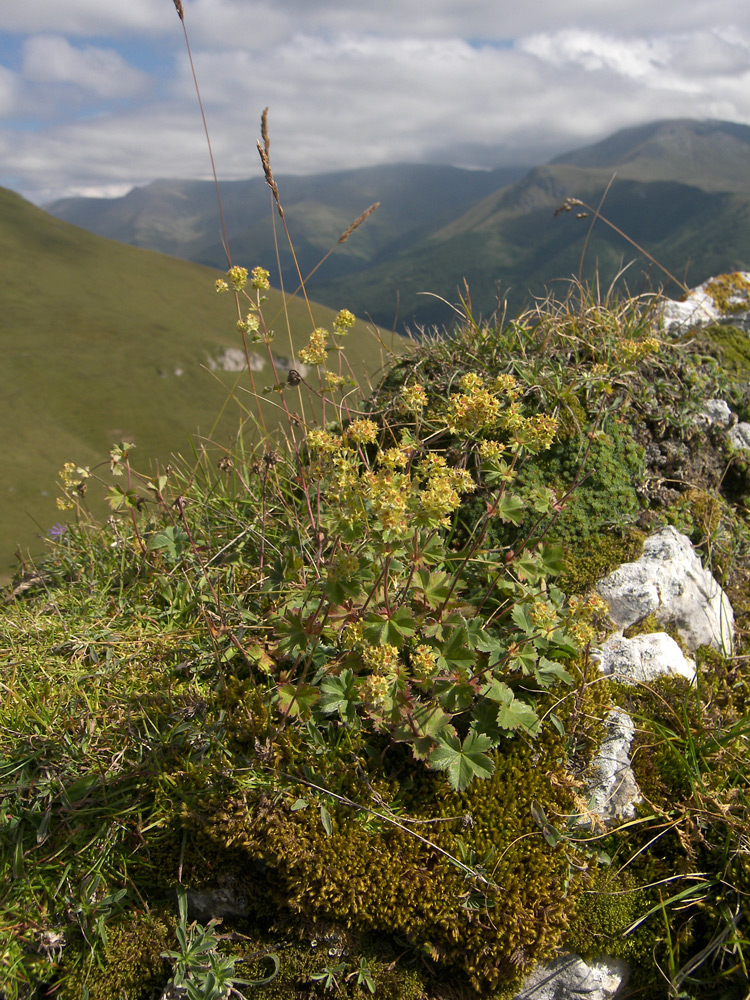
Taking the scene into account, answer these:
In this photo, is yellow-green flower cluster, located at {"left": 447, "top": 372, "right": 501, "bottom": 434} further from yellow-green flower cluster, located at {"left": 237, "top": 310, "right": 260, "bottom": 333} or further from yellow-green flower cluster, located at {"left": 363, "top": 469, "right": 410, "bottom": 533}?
yellow-green flower cluster, located at {"left": 237, "top": 310, "right": 260, "bottom": 333}

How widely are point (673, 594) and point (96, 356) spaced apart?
171m

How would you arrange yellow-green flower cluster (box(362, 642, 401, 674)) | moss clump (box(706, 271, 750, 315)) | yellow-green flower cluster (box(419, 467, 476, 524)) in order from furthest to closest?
moss clump (box(706, 271, 750, 315)) → yellow-green flower cluster (box(362, 642, 401, 674)) → yellow-green flower cluster (box(419, 467, 476, 524))

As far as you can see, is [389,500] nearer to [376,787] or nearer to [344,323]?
[344,323]

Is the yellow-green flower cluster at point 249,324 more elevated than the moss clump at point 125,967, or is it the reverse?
the yellow-green flower cluster at point 249,324

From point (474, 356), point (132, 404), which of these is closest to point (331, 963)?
point (474, 356)

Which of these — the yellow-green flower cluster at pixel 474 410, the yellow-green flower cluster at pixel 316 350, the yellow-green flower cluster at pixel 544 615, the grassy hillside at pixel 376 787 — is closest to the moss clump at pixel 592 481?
the grassy hillside at pixel 376 787

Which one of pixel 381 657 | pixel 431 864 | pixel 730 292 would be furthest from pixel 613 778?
pixel 730 292

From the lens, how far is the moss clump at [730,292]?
7.89 meters

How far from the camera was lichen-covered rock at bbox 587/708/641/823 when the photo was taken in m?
3.39

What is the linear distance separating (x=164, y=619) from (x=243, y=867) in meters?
1.76

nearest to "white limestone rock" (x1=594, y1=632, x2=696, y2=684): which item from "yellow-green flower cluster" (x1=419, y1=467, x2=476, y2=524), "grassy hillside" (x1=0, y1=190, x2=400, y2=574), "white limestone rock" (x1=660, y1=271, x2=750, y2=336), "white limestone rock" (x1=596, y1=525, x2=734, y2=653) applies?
"white limestone rock" (x1=596, y1=525, x2=734, y2=653)

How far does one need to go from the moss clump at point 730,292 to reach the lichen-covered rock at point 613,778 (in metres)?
6.52

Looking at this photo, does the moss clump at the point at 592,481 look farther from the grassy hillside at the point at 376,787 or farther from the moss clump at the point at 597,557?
the grassy hillside at the point at 376,787

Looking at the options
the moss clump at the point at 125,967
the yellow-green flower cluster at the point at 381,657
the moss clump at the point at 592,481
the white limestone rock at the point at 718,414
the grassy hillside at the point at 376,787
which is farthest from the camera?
the white limestone rock at the point at 718,414
